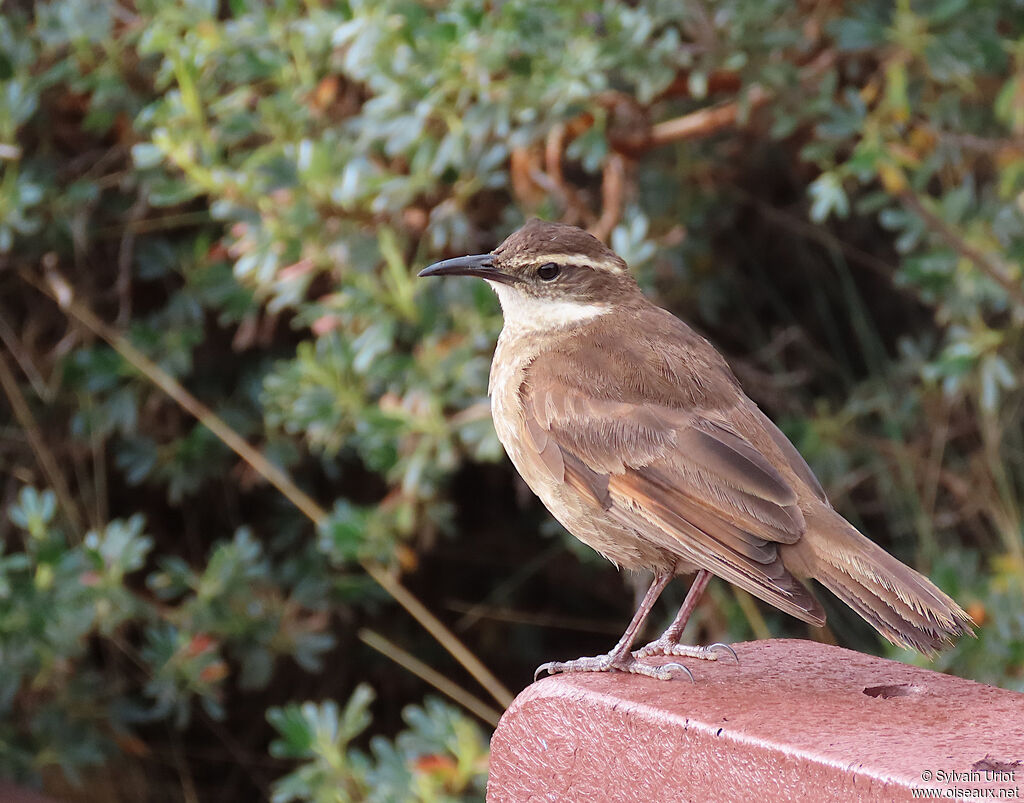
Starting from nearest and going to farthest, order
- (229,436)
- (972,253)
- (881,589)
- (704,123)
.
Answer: (881,589) → (972,253) → (704,123) → (229,436)

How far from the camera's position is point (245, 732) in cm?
657

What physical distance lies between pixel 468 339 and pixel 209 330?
176 cm

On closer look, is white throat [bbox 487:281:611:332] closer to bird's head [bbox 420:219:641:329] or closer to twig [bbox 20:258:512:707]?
bird's head [bbox 420:219:641:329]

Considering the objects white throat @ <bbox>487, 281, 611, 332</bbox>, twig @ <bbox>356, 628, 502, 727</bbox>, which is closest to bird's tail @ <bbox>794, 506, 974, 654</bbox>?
white throat @ <bbox>487, 281, 611, 332</bbox>

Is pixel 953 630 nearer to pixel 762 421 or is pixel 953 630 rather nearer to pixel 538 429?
pixel 762 421

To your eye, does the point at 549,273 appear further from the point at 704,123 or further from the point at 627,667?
the point at 704,123

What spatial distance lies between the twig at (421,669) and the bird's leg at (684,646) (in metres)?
1.93

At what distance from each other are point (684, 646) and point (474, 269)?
1.27m

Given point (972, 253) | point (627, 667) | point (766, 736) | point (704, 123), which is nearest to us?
point (766, 736)

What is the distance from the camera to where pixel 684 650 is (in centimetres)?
350

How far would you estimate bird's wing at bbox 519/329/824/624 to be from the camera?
3.30m

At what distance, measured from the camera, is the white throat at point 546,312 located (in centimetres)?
416

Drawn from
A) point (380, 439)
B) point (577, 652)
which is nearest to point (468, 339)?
point (380, 439)

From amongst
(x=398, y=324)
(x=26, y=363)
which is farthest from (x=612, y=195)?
(x=26, y=363)
